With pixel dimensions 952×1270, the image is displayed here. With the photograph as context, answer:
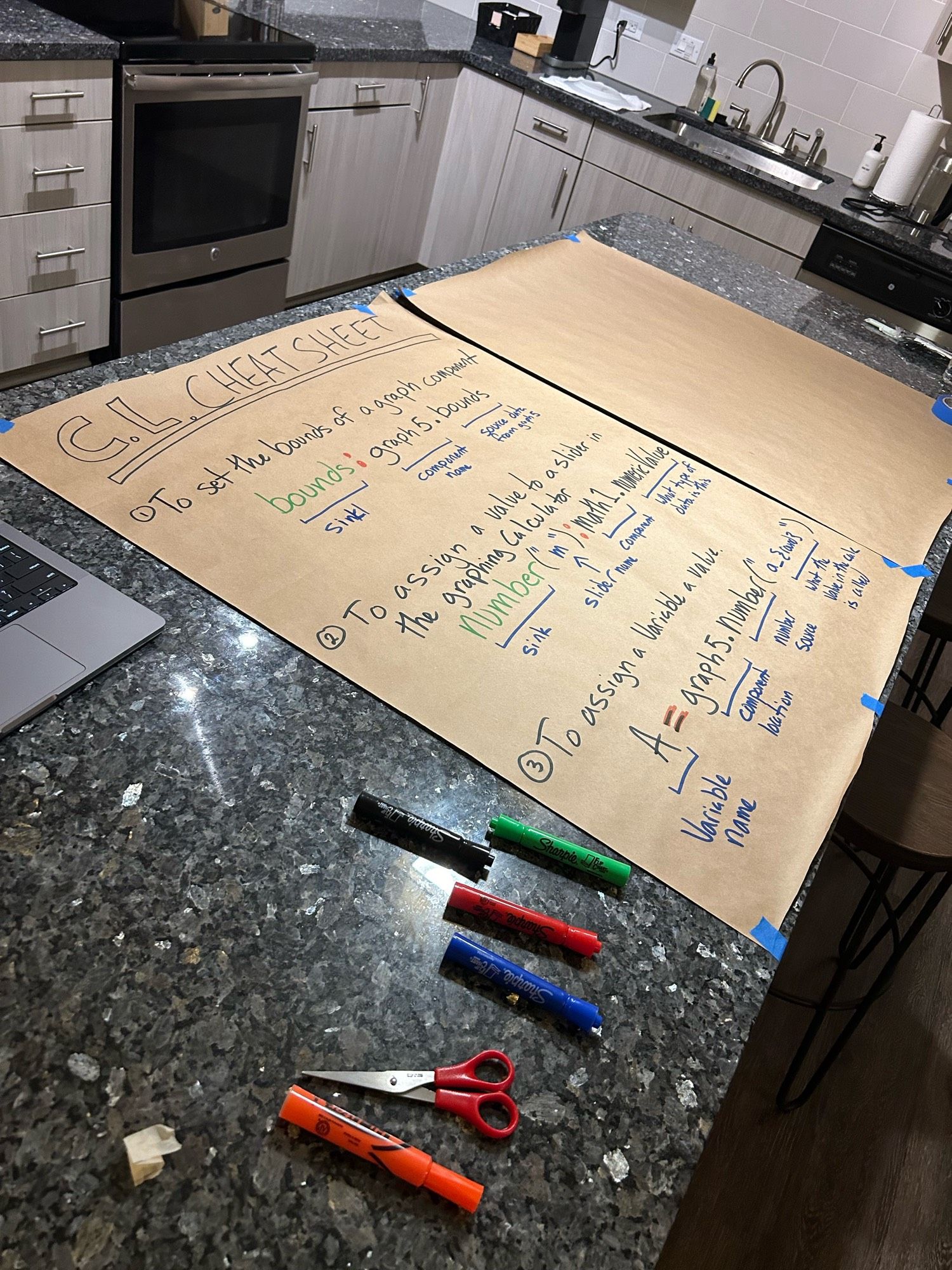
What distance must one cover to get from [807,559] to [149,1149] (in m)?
0.98

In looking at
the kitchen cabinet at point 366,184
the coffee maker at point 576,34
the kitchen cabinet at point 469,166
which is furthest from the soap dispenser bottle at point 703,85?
the kitchen cabinet at point 366,184

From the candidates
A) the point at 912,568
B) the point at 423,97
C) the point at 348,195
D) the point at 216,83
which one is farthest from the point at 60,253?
the point at 912,568

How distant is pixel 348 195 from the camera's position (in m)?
3.18

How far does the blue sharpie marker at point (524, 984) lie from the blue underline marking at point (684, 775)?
0.22 meters

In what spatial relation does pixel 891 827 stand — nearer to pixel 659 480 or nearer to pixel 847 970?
pixel 847 970

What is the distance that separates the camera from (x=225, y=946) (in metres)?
0.59

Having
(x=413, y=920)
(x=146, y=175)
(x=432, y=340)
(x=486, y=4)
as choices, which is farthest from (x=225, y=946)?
(x=486, y=4)

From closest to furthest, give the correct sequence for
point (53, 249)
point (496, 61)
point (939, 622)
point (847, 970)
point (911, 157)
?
point (847, 970) < point (939, 622) < point (53, 249) < point (911, 157) < point (496, 61)

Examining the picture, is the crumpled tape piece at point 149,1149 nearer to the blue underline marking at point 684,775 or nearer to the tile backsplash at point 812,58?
the blue underline marking at point 684,775

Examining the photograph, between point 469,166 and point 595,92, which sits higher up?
point 595,92

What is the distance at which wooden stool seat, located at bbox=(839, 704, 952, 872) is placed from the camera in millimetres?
1394

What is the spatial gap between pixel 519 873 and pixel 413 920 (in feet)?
0.31

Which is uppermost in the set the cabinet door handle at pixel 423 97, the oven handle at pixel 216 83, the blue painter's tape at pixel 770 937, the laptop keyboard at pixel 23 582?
the laptop keyboard at pixel 23 582

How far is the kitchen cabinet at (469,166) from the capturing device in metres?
3.34
